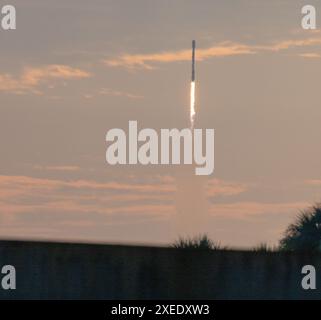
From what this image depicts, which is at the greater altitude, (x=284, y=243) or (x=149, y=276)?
(x=284, y=243)

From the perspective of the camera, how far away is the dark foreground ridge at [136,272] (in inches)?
1110

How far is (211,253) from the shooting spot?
2892 cm

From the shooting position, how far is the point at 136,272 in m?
28.5

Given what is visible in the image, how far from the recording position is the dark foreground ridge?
28203 millimetres

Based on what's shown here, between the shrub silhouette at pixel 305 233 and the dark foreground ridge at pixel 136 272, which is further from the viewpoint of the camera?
the shrub silhouette at pixel 305 233

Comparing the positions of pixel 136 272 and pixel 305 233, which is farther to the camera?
pixel 305 233

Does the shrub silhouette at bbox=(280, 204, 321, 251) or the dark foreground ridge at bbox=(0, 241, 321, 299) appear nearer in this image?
the dark foreground ridge at bbox=(0, 241, 321, 299)
